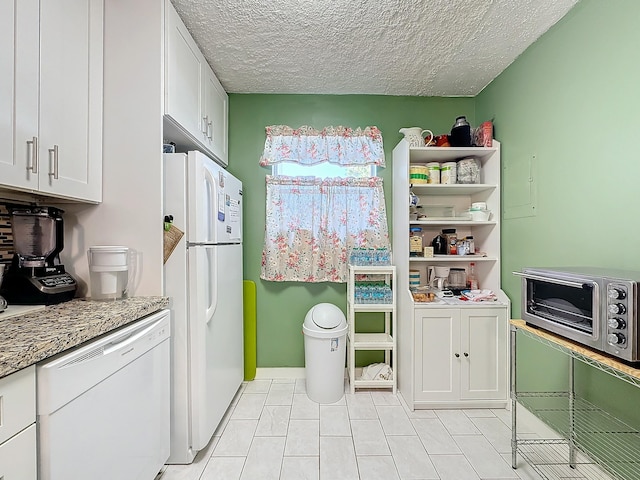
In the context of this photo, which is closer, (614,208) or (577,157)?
(614,208)

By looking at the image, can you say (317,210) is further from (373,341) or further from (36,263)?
(36,263)

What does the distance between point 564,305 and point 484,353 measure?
107 cm

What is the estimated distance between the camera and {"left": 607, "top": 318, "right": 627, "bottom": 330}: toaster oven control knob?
42.0 inches

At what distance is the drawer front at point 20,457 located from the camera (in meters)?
0.78

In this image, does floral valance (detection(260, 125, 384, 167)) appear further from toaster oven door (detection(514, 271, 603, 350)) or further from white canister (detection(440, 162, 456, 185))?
toaster oven door (detection(514, 271, 603, 350))

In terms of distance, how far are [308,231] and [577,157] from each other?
1857 mm

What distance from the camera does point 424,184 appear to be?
2.41 meters

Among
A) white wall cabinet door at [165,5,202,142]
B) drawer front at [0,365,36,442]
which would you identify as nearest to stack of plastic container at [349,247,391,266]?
white wall cabinet door at [165,5,202,142]

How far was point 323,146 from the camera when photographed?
9.04 ft

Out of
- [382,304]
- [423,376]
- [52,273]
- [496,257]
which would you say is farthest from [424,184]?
[52,273]

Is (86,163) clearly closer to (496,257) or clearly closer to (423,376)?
(423,376)

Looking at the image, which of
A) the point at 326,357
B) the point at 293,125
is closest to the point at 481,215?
the point at 326,357

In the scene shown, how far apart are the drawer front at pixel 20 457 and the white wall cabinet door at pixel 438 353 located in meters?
2.03

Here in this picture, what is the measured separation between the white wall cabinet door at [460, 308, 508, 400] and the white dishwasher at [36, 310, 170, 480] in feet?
6.34
